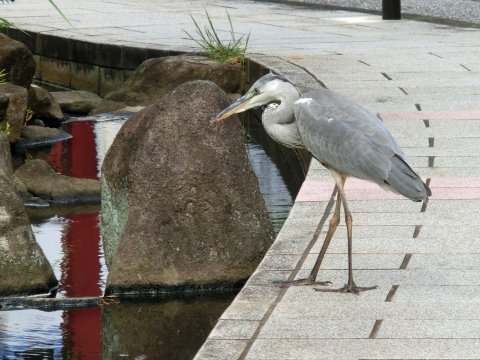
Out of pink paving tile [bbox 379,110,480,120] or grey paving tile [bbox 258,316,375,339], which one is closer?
grey paving tile [bbox 258,316,375,339]

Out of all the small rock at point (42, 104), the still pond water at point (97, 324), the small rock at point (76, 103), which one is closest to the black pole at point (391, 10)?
the small rock at point (76, 103)

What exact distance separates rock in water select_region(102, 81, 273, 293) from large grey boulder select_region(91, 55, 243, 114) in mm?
5618

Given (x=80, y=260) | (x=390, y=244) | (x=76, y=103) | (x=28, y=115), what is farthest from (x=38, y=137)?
(x=390, y=244)

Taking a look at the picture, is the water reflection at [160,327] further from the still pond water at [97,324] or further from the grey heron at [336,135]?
the grey heron at [336,135]

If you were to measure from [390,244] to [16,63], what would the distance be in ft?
24.4

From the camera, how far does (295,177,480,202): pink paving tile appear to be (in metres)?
7.55

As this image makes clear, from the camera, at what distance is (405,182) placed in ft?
18.6

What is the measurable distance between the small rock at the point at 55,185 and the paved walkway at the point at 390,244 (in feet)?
7.23

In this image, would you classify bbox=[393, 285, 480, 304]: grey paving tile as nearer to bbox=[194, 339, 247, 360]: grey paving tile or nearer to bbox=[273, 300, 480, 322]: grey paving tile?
bbox=[273, 300, 480, 322]: grey paving tile

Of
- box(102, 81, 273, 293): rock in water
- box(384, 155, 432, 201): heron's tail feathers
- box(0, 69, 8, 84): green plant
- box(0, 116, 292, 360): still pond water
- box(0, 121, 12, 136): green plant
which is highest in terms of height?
box(384, 155, 432, 201): heron's tail feathers

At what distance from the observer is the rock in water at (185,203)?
7.04 metres

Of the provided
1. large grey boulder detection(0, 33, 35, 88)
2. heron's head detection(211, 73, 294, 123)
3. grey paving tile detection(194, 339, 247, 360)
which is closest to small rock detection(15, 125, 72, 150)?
large grey boulder detection(0, 33, 35, 88)

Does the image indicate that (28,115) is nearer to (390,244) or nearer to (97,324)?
(97,324)

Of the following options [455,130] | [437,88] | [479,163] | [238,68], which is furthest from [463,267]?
[238,68]
